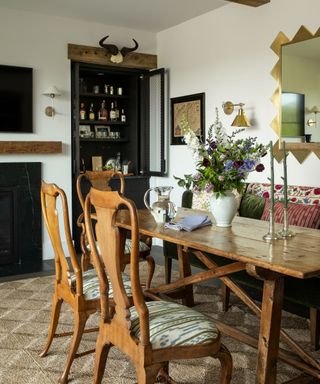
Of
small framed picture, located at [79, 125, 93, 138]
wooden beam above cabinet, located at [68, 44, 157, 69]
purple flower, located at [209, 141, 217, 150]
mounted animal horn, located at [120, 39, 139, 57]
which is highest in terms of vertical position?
mounted animal horn, located at [120, 39, 139, 57]

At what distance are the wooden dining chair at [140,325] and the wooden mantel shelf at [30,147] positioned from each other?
330cm

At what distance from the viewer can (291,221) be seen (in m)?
3.60

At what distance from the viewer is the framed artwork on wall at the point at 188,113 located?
5.51 metres

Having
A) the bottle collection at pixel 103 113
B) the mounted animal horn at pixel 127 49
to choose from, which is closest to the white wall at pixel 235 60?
the mounted animal horn at pixel 127 49

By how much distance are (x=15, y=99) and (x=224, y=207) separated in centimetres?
327

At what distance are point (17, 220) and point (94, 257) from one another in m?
3.40

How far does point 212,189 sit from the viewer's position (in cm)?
275

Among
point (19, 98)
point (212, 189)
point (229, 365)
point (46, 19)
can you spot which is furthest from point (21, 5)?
point (229, 365)

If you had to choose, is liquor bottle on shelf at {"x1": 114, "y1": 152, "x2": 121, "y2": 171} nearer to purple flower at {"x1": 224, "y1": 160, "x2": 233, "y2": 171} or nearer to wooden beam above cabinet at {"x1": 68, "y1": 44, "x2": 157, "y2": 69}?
wooden beam above cabinet at {"x1": 68, "y1": 44, "x2": 157, "y2": 69}

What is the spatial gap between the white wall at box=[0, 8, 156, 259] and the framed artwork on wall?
47.7 inches

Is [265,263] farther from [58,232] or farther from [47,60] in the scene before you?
[47,60]

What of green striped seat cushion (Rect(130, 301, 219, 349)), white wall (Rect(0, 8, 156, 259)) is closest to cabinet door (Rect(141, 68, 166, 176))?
white wall (Rect(0, 8, 156, 259))

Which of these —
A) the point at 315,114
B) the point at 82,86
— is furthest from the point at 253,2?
the point at 82,86

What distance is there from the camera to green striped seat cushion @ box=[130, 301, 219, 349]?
6.22 ft
